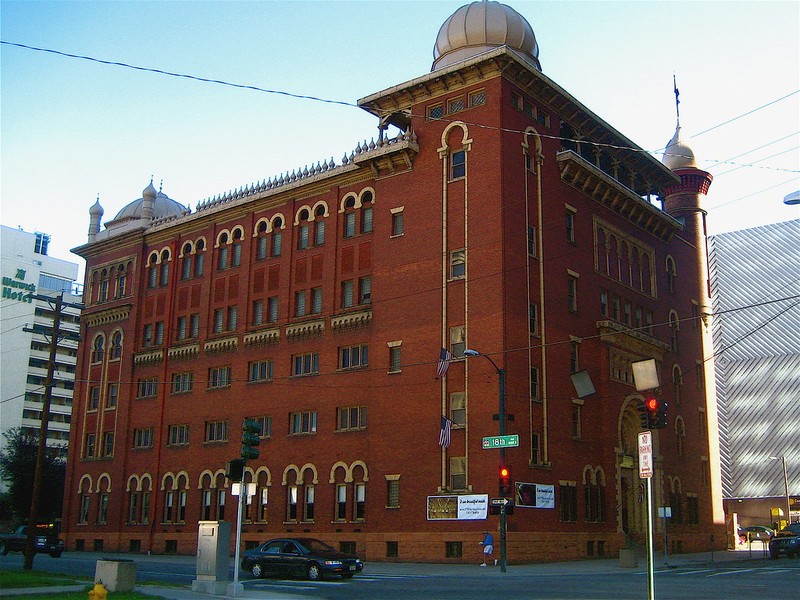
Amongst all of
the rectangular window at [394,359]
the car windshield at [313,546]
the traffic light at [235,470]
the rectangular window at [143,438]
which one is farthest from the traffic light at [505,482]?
the rectangular window at [143,438]

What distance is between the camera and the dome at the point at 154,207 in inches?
2707

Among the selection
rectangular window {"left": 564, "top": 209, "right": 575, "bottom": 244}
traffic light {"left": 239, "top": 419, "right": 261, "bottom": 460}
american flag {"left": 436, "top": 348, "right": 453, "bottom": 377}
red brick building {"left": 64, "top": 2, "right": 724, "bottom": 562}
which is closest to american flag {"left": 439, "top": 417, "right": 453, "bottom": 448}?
red brick building {"left": 64, "top": 2, "right": 724, "bottom": 562}

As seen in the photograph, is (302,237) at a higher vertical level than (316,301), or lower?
higher

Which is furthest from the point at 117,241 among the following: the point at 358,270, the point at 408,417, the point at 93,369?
the point at 408,417

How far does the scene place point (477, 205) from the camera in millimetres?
46188

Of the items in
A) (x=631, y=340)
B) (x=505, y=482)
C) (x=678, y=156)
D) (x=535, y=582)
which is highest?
(x=678, y=156)

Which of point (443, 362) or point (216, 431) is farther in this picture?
point (216, 431)

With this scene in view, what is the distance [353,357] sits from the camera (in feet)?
166

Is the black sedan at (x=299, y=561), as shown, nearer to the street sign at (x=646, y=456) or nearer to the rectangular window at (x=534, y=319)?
the street sign at (x=646, y=456)

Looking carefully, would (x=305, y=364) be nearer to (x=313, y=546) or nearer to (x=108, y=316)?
(x=108, y=316)

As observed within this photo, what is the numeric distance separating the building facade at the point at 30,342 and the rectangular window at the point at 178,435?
6938cm

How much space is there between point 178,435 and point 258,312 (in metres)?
10.2

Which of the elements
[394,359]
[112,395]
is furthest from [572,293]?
[112,395]

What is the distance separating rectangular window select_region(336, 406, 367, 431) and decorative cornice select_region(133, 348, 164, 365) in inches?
688
